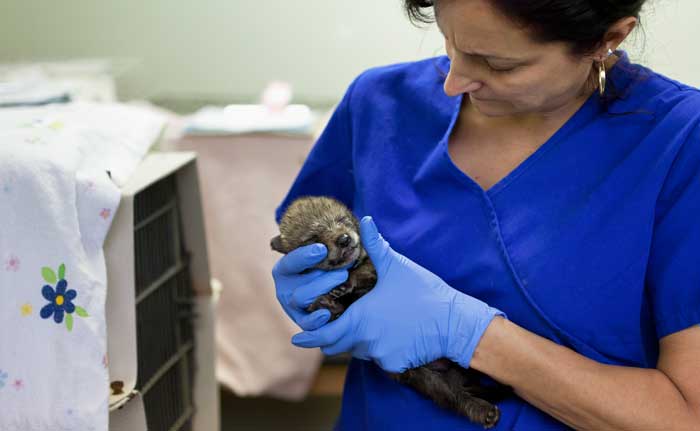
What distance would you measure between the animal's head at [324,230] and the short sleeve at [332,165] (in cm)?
12

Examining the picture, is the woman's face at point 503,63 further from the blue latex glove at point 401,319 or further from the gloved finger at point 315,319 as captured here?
the gloved finger at point 315,319

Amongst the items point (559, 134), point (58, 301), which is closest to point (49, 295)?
point (58, 301)

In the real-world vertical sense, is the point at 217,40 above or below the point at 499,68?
below

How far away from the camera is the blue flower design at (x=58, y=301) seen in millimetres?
1031

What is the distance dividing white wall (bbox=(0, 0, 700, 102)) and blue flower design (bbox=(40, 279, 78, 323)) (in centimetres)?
181

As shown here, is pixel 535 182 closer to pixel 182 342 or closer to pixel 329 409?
pixel 182 342

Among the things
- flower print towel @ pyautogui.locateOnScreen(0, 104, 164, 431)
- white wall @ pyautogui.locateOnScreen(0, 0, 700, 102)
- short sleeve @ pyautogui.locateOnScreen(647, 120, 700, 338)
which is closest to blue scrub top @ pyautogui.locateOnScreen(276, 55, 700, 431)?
short sleeve @ pyautogui.locateOnScreen(647, 120, 700, 338)

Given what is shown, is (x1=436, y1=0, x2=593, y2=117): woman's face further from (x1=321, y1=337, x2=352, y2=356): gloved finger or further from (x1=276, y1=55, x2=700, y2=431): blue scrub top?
(x1=321, y1=337, x2=352, y2=356): gloved finger

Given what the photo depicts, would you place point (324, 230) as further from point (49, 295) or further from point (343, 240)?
point (49, 295)

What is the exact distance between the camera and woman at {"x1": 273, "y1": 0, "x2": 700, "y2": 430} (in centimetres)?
95

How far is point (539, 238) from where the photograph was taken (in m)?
1.02

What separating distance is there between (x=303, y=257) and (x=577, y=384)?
1.34 feet

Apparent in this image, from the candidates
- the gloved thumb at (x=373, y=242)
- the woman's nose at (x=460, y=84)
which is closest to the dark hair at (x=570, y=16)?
the woman's nose at (x=460, y=84)

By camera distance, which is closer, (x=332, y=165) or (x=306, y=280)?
(x=306, y=280)
